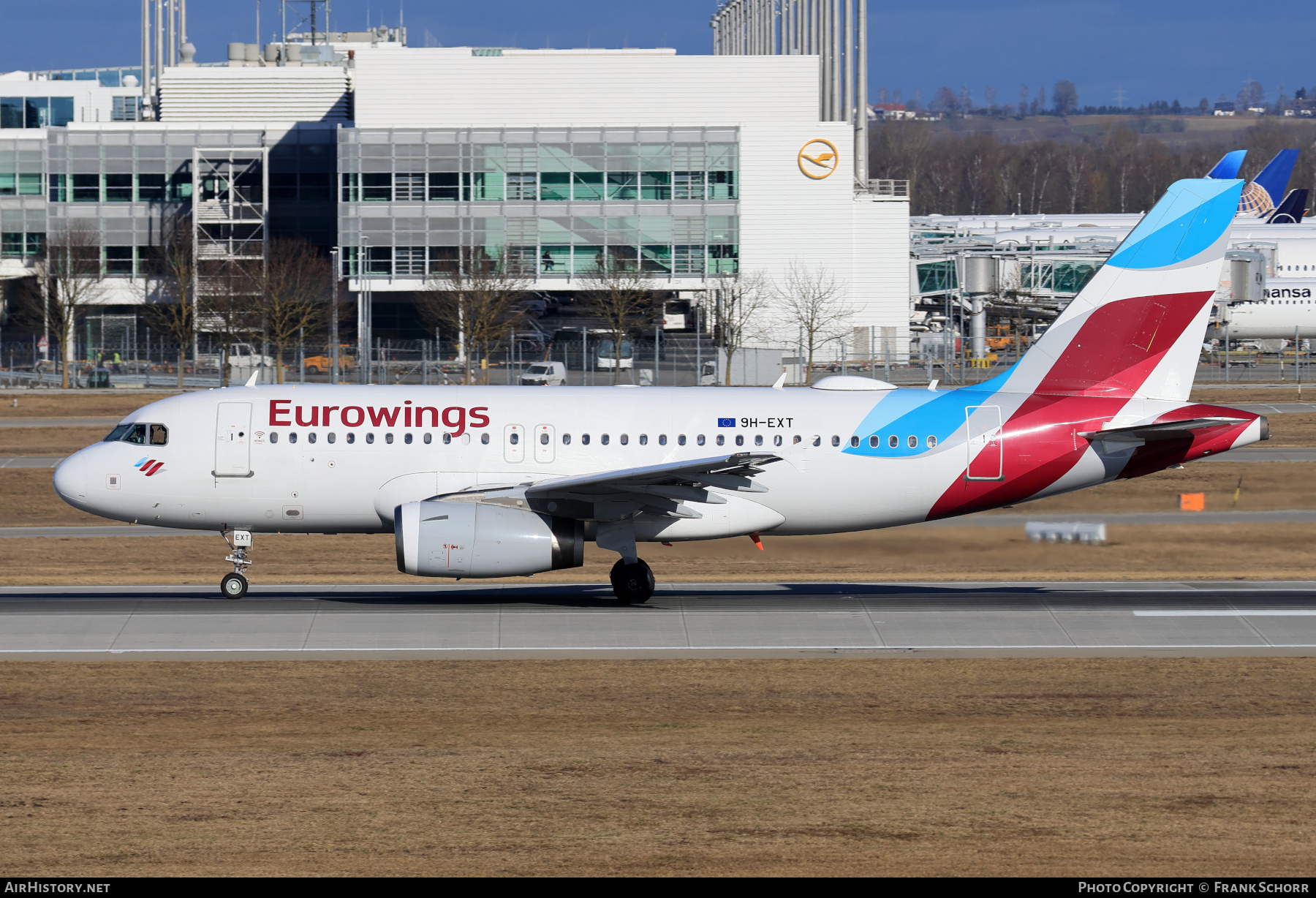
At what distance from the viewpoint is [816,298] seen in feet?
344

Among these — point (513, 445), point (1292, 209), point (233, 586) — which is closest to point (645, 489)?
point (513, 445)

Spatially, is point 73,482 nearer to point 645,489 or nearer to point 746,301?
point 645,489

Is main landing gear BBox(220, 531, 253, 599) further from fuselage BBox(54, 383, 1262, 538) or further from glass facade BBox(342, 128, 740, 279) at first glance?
glass facade BBox(342, 128, 740, 279)

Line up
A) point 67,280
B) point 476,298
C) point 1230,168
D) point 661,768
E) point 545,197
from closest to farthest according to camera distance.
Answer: point 661,768 → point 1230,168 → point 476,298 → point 67,280 → point 545,197

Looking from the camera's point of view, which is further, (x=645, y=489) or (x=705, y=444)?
(x=705, y=444)

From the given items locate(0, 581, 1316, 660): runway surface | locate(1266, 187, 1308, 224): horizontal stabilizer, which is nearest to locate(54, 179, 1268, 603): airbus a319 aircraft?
locate(0, 581, 1316, 660): runway surface

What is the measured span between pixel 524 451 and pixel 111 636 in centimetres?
840

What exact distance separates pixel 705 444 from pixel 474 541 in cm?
525

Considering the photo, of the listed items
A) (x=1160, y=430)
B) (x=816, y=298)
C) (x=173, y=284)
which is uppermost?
(x=173, y=284)

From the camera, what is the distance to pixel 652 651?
25438 mm

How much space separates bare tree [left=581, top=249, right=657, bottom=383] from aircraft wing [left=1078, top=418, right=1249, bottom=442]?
59724 mm

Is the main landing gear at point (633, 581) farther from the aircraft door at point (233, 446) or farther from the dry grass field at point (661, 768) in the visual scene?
the aircraft door at point (233, 446)

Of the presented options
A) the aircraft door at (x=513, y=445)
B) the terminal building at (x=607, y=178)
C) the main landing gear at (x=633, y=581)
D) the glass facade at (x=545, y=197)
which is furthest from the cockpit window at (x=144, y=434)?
the glass facade at (x=545, y=197)

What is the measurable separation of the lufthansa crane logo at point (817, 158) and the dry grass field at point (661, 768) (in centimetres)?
8932
